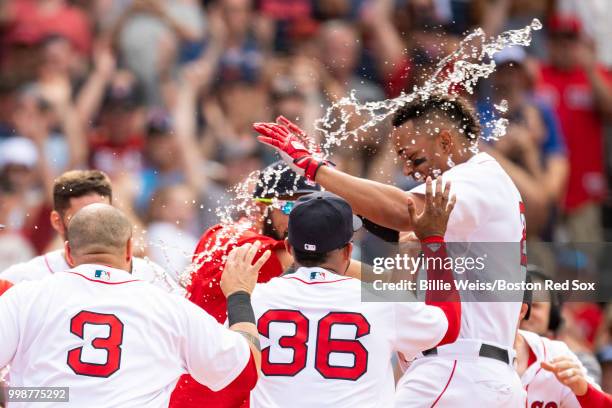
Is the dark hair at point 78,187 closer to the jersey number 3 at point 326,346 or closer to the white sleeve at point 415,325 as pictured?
the jersey number 3 at point 326,346

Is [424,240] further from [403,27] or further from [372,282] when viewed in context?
[403,27]

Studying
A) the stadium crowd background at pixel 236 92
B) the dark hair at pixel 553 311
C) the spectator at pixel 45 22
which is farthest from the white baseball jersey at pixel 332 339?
the spectator at pixel 45 22

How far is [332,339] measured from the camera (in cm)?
524

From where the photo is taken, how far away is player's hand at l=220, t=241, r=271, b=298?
538 centimetres

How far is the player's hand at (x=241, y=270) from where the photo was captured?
5.38 m

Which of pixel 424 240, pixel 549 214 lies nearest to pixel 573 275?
pixel 549 214

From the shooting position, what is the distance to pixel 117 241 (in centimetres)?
525

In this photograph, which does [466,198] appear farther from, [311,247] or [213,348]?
[213,348]

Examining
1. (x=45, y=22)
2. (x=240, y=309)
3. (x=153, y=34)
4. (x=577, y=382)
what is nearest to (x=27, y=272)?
(x=240, y=309)

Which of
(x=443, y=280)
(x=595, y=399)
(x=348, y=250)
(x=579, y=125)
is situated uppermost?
(x=579, y=125)

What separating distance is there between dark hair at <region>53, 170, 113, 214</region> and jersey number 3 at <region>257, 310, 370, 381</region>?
1960 millimetres

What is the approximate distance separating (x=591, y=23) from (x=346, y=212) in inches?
276

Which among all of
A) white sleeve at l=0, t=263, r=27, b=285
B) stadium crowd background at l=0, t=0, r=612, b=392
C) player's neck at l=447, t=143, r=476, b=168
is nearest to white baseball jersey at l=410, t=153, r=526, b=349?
player's neck at l=447, t=143, r=476, b=168

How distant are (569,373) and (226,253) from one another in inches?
73.6
